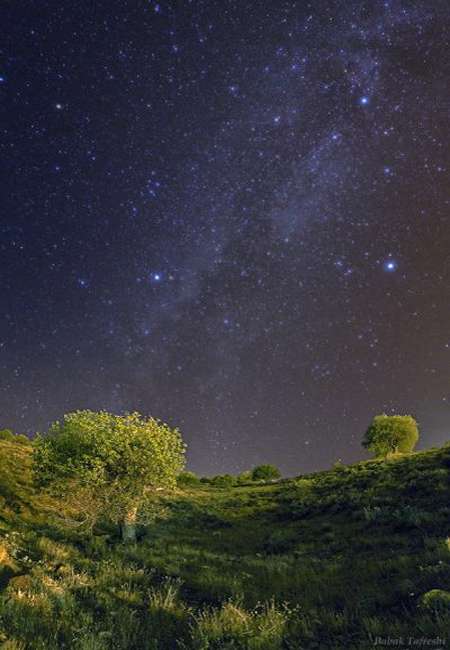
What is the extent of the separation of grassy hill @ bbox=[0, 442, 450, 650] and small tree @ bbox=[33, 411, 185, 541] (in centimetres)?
141

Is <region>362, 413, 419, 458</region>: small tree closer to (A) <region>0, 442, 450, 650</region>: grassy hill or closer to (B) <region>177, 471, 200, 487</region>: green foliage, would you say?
(B) <region>177, 471, 200, 487</region>: green foliage

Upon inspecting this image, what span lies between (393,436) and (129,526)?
169 ft


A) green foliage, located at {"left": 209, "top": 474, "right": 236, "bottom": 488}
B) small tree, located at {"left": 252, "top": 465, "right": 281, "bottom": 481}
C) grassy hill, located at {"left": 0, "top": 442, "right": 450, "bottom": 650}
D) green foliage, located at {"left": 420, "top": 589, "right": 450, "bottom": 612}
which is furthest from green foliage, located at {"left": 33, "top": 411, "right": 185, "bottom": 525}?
Result: small tree, located at {"left": 252, "top": 465, "right": 281, "bottom": 481}

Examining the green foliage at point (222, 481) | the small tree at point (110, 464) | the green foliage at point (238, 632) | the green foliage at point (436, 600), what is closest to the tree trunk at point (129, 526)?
the small tree at point (110, 464)

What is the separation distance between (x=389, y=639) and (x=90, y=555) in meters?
11.9

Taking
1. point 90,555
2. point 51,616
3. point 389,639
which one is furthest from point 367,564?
point 90,555

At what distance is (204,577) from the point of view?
11961mm

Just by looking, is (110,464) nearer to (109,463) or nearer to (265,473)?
(109,463)

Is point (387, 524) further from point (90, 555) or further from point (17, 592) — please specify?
point (17, 592)

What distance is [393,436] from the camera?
6031 cm

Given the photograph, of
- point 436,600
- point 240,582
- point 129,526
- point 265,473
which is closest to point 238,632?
point 436,600

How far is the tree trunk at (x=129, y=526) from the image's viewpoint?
18.2m

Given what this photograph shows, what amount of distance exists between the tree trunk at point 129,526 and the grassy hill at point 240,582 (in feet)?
2.56

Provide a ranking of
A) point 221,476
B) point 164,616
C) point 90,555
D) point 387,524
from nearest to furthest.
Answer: point 164,616 < point 90,555 < point 387,524 < point 221,476
